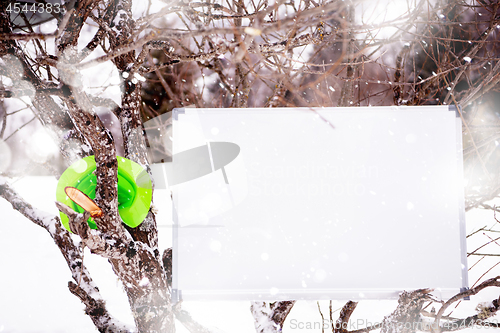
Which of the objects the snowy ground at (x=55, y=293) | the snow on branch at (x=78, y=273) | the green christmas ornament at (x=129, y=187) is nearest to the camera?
the green christmas ornament at (x=129, y=187)

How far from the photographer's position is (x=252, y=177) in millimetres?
1652

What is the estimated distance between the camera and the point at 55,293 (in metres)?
4.07

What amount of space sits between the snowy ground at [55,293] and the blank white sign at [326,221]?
2.30 metres

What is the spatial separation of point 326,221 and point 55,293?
14.5 feet

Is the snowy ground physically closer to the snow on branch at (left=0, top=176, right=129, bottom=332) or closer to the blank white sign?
the snow on branch at (left=0, top=176, right=129, bottom=332)

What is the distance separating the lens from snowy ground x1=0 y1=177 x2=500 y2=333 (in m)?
3.83

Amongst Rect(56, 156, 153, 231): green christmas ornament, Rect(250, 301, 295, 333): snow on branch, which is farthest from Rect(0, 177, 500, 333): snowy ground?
Rect(56, 156, 153, 231): green christmas ornament

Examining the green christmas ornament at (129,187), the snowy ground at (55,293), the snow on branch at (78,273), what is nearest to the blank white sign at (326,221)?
the green christmas ornament at (129,187)

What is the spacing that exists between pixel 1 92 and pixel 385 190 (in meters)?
2.09

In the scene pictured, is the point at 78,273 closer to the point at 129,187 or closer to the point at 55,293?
the point at 129,187

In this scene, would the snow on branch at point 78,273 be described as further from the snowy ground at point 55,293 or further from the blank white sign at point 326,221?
the snowy ground at point 55,293

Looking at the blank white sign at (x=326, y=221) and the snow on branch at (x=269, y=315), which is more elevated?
the blank white sign at (x=326, y=221)

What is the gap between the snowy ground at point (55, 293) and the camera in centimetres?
383

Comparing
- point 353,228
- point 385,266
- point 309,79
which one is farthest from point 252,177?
point 309,79
